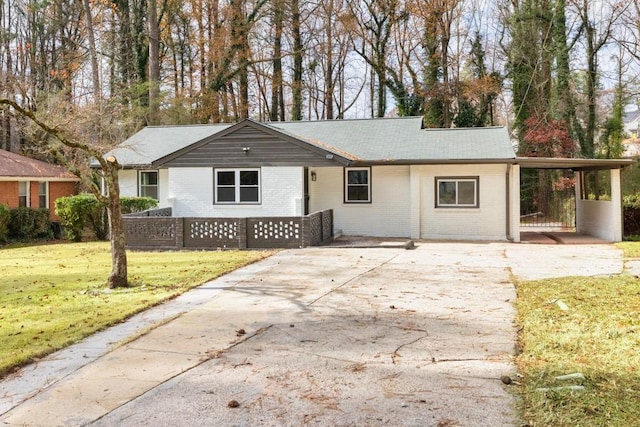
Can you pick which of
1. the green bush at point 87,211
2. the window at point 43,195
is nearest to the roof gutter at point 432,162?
the green bush at point 87,211

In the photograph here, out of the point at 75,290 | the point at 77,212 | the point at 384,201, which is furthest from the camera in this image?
the point at 77,212

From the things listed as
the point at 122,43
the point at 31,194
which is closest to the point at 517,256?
the point at 31,194

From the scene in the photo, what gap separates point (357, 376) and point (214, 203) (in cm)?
1340

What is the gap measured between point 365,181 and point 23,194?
46.1 ft

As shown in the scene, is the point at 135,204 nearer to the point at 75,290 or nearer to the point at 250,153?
the point at 250,153

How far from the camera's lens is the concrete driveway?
4.05m

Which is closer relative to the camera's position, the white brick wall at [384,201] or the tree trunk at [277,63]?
the white brick wall at [384,201]

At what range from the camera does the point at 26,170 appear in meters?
22.6

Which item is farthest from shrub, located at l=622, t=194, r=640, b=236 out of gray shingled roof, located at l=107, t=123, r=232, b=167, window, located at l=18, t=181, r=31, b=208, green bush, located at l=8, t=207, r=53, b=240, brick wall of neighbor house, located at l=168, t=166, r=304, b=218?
window, located at l=18, t=181, r=31, b=208

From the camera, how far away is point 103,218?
19156 mm

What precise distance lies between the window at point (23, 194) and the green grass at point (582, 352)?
2035 cm

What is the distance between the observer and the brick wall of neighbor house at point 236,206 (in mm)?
16969

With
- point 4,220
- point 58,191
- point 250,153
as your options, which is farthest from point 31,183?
point 250,153

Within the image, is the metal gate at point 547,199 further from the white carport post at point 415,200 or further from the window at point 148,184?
the window at point 148,184
